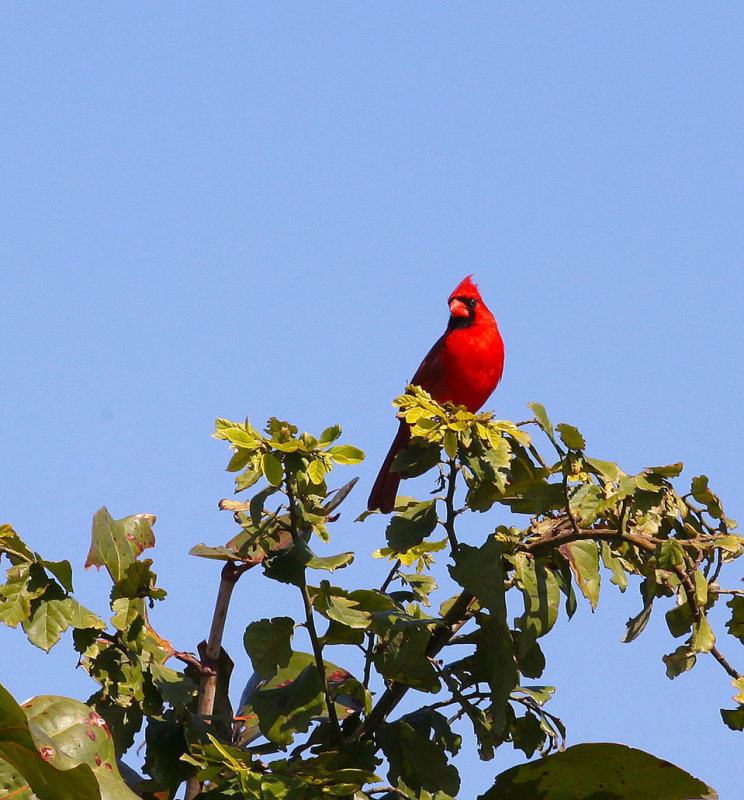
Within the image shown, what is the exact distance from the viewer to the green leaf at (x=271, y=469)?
1.79 metres

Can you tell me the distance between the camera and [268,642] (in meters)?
2.06

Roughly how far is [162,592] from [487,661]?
61cm

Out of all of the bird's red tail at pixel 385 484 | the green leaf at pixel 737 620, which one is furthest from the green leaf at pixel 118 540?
the bird's red tail at pixel 385 484

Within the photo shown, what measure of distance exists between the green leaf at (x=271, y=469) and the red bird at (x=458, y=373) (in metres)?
2.66

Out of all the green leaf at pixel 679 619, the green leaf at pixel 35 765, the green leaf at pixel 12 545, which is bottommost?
the green leaf at pixel 35 765

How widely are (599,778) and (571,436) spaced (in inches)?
24.2

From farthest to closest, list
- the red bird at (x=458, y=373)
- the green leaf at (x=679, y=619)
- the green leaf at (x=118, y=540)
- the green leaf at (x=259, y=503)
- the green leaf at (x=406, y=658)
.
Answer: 1. the red bird at (x=458, y=373)
2. the green leaf at (x=118, y=540)
3. the green leaf at (x=679, y=619)
4. the green leaf at (x=406, y=658)
5. the green leaf at (x=259, y=503)

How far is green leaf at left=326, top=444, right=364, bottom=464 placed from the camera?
1.85 m

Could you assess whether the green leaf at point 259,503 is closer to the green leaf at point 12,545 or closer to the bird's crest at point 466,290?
the green leaf at point 12,545

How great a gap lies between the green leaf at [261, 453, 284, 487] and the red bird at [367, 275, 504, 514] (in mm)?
2661

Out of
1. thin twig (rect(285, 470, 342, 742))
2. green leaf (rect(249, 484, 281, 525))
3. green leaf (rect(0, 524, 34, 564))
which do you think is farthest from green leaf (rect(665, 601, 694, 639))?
green leaf (rect(0, 524, 34, 564))

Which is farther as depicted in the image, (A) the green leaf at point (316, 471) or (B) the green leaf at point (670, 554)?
(B) the green leaf at point (670, 554)

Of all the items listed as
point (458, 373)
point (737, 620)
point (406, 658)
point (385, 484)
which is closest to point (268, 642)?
point (406, 658)

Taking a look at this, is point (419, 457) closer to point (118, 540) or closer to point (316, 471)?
point (316, 471)
